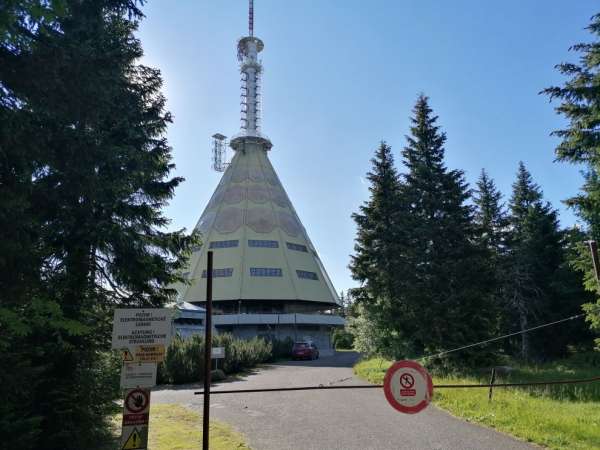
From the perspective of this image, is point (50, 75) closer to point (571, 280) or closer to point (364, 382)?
point (364, 382)

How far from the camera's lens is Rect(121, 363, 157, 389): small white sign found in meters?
5.50

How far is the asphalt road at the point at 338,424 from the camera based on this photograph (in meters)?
8.41

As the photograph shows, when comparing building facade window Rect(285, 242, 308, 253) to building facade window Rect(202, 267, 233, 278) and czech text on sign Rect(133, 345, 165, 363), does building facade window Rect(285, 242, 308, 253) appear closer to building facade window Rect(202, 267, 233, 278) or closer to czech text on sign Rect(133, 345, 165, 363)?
building facade window Rect(202, 267, 233, 278)

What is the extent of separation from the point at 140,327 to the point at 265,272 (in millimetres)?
48388

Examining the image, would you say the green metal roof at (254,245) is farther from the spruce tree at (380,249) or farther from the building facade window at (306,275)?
the spruce tree at (380,249)

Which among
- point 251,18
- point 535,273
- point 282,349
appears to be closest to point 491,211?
point 535,273

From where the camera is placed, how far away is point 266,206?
6188cm

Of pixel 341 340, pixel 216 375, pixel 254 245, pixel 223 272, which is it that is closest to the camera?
pixel 216 375

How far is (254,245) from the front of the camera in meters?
56.7

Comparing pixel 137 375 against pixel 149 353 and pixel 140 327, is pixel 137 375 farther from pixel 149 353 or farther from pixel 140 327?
pixel 140 327

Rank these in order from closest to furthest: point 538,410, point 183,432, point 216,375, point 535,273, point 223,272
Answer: point 183,432 < point 538,410 < point 216,375 < point 535,273 < point 223,272

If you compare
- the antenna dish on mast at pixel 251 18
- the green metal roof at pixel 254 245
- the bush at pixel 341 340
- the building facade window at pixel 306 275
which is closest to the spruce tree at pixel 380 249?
the green metal roof at pixel 254 245

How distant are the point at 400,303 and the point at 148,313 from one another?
18177mm

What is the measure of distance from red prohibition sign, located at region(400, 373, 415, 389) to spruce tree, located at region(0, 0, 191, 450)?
191 inches
